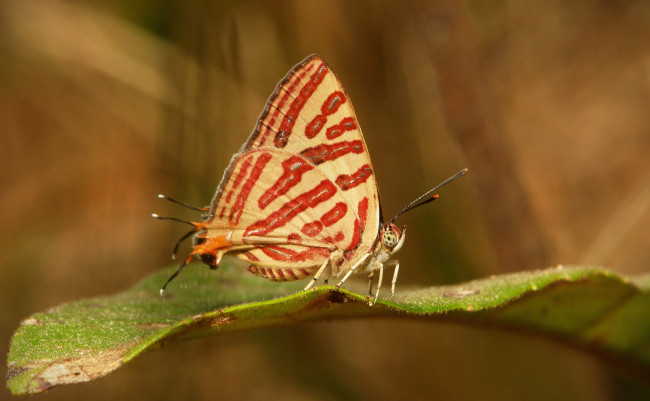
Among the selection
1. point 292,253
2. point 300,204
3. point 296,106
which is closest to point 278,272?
point 292,253

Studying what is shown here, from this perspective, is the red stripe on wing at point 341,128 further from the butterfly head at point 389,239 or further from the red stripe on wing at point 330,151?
the butterfly head at point 389,239

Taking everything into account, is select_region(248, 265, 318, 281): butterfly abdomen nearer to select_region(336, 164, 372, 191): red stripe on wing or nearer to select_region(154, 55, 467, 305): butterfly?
select_region(154, 55, 467, 305): butterfly

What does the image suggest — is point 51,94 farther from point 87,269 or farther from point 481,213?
point 481,213

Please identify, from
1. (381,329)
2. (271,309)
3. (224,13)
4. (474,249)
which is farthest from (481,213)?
(271,309)

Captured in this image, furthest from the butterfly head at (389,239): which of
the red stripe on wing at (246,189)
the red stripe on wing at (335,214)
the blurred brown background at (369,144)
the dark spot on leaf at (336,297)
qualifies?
the blurred brown background at (369,144)

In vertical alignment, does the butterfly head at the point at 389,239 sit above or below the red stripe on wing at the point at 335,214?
below

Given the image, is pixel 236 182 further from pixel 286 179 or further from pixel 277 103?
pixel 277 103
